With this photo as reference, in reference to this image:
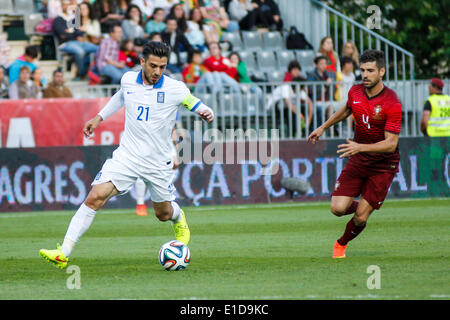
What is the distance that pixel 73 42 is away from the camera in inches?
853

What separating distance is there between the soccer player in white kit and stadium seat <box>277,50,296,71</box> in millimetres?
13515

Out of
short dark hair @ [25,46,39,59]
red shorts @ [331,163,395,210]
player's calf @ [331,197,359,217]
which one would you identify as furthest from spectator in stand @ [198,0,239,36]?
player's calf @ [331,197,359,217]

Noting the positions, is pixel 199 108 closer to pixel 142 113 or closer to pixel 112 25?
pixel 142 113

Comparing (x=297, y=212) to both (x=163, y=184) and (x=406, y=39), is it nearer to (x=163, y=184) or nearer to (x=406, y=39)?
(x=163, y=184)

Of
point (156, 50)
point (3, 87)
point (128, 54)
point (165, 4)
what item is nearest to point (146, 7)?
point (165, 4)

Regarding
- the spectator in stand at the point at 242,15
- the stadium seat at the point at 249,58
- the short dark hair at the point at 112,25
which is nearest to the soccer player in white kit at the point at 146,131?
the short dark hair at the point at 112,25

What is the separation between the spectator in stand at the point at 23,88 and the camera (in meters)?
19.5

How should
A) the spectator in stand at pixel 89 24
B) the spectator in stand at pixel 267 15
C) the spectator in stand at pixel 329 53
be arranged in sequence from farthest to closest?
1. the spectator in stand at pixel 267 15
2. the spectator in stand at pixel 329 53
3. the spectator in stand at pixel 89 24

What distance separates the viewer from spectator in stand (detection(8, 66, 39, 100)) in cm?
1953

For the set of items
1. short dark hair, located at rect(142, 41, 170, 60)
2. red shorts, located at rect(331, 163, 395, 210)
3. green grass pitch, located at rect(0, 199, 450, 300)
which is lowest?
green grass pitch, located at rect(0, 199, 450, 300)

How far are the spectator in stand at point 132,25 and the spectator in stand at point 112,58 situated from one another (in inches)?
22.9

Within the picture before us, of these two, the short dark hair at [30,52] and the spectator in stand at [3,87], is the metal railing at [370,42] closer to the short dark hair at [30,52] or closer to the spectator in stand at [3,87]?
the short dark hair at [30,52]

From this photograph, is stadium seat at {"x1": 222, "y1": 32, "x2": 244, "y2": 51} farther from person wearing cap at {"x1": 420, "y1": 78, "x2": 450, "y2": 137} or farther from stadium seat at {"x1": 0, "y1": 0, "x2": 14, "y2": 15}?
person wearing cap at {"x1": 420, "y1": 78, "x2": 450, "y2": 137}
